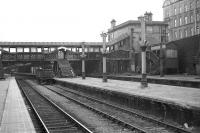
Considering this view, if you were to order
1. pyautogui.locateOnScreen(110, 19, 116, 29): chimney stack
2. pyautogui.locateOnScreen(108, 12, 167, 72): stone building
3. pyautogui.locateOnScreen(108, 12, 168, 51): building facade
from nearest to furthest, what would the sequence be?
pyautogui.locateOnScreen(108, 12, 167, 72): stone building < pyautogui.locateOnScreen(108, 12, 168, 51): building facade < pyautogui.locateOnScreen(110, 19, 116, 29): chimney stack

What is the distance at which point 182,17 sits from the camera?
227 ft

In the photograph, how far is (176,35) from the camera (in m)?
72.2

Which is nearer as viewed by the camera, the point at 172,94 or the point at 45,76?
the point at 172,94

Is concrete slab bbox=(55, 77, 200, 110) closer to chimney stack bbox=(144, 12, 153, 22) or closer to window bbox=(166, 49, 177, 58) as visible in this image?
window bbox=(166, 49, 177, 58)

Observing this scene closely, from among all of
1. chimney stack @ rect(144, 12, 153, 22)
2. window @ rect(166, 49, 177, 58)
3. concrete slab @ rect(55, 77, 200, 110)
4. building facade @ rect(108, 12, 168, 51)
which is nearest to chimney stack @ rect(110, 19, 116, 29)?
building facade @ rect(108, 12, 168, 51)

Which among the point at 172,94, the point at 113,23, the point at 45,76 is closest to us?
the point at 172,94

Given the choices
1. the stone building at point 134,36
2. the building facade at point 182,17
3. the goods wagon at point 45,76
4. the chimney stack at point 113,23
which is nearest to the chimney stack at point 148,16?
the stone building at point 134,36

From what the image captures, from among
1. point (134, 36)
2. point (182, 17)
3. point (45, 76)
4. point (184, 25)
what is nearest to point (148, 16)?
point (182, 17)

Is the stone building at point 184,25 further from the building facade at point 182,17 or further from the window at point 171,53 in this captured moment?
the window at point 171,53

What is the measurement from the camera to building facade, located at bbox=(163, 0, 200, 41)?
62.8 metres

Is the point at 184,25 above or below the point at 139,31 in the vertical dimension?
above

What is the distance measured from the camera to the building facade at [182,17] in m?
62.8

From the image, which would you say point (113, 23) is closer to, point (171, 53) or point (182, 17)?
point (182, 17)

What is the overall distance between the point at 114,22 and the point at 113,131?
225 feet
